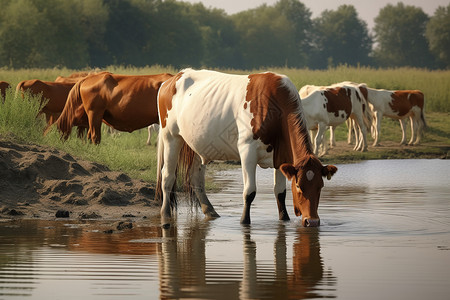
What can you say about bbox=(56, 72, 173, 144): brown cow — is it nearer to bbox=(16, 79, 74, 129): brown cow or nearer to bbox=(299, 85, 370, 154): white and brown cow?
bbox=(16, 79, 74, 129): brown cow

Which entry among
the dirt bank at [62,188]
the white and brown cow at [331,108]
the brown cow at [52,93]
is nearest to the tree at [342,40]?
the white and brown cow at [331,108]

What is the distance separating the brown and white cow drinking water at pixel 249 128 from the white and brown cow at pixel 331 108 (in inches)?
480

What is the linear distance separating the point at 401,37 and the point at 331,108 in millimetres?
109962

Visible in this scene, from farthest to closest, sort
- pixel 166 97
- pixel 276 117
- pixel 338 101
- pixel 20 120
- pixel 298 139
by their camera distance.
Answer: pixel 338 101 → pixel 20 120 → pixel 166 97 → pixel 276 117 → pixel 298 139

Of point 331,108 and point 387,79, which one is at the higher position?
point 387,79

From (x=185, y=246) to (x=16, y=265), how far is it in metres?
1.94

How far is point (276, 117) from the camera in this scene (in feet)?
35.3

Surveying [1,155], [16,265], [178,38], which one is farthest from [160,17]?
[16,265]

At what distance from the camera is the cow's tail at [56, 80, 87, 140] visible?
17.4m

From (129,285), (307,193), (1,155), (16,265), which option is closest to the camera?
(129,285)

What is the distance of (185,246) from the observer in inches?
366

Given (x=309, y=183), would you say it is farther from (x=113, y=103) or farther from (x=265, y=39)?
(x=265, y=39)

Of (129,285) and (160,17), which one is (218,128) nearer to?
(129,285)

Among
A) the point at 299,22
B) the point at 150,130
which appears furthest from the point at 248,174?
the point at 299,22
